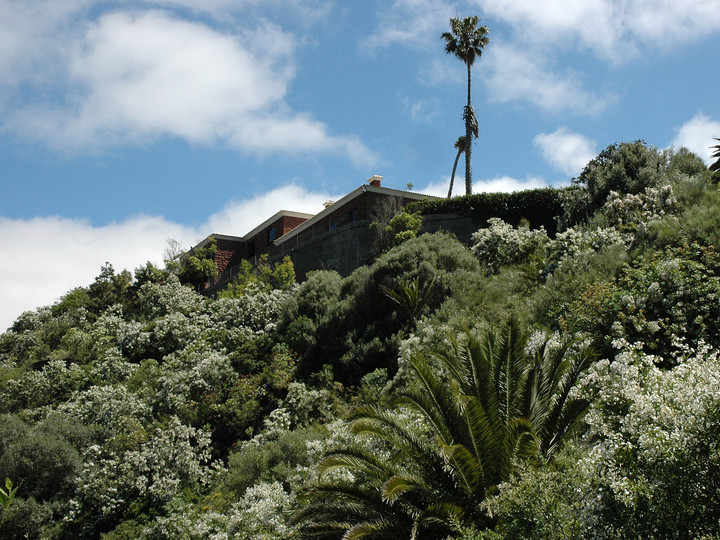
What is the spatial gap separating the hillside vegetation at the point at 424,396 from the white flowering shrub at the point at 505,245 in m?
0.07

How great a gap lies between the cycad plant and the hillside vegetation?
33 millimetres

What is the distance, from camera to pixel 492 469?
8859mm

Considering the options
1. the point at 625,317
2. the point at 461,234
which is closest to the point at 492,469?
the point at 625,317

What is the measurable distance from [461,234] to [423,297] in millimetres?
7797

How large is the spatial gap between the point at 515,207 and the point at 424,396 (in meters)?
17.2

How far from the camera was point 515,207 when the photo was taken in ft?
84.6

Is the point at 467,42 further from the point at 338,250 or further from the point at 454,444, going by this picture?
the point at 454,444

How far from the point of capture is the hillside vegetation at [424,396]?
22.3ft

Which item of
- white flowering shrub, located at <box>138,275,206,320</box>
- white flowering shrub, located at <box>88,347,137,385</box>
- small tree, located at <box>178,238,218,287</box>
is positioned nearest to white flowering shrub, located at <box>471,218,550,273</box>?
white flowering shrub, located at <box>88,347,137,385</box>

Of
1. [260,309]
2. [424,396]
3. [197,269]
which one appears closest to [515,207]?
[260,309]

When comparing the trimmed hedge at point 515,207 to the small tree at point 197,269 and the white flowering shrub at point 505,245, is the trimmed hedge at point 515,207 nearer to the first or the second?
the white flowering shrub at point 505,245

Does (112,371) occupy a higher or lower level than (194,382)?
higher

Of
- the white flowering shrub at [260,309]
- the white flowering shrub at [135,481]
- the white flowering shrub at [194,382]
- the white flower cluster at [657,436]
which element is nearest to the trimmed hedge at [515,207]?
the white flowering shrub at [260,309]

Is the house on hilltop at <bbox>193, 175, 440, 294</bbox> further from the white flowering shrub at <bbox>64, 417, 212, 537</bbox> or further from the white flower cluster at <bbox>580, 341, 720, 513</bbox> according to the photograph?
the white flower cluster at <bbox>580, 341, 720, 513</bbox>
